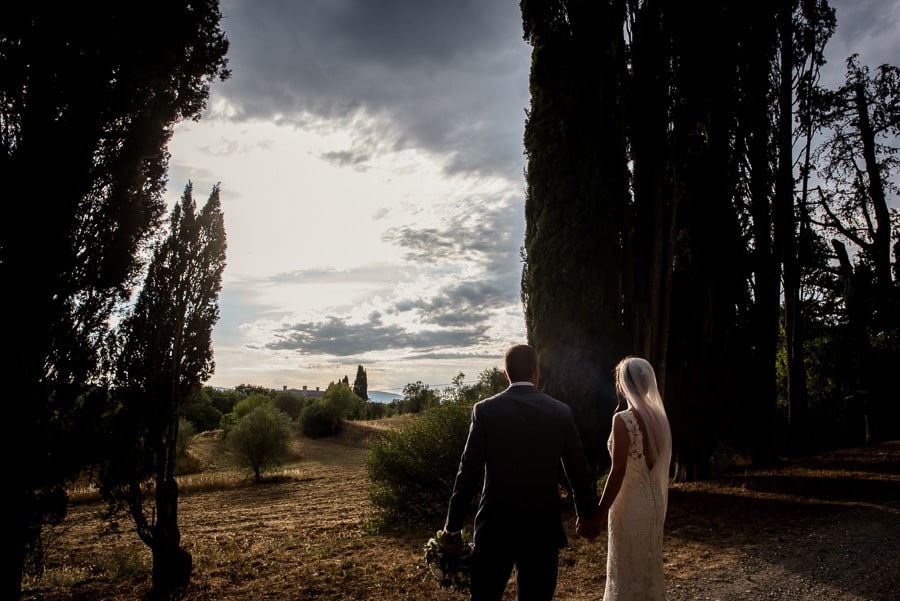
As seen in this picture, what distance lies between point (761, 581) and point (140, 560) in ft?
32.7

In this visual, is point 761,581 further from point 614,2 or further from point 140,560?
point 614,2

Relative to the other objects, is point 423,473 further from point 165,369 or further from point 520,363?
point 520,363

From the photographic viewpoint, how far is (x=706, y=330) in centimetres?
1226

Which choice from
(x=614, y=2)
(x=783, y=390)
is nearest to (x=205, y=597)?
(x=614, y=2)

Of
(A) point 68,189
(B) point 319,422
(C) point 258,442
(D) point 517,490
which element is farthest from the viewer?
(B) point 319,422

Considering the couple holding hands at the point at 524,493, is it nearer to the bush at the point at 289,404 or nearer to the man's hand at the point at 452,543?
the man's hand at the point at 452,543

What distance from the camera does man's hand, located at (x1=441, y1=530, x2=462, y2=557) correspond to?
300cm

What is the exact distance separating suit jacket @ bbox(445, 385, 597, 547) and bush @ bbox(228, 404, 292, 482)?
2935 centimetres

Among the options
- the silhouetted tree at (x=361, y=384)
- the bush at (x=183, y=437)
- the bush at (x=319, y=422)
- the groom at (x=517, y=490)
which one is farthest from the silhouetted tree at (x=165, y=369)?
the silhouetted tree at (x=361, y=384)

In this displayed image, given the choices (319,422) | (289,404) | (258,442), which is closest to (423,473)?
(258,442)

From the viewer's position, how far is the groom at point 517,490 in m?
2.80

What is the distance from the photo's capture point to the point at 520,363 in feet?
10.2

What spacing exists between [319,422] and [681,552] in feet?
163

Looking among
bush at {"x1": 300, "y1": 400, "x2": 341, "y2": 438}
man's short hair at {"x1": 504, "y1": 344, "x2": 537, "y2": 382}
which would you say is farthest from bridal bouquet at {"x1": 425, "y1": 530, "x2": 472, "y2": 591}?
bush at {"x1": 300, "y1": 400, "x2": 341, "y2": 438}
